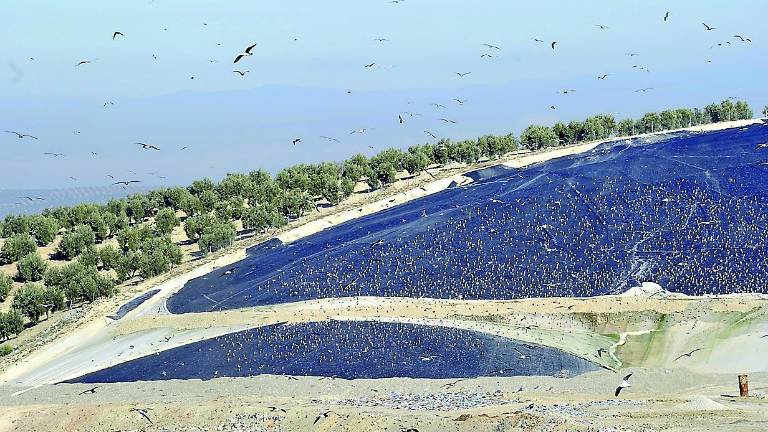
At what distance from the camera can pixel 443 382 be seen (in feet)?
161

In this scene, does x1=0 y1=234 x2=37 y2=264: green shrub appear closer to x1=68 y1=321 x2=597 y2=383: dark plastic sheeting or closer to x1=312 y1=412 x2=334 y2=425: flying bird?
x1=68 y1=321 x2=597 y2=383: dark plastic sheeting

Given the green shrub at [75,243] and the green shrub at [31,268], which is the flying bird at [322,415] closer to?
the green shrub at [31,268]

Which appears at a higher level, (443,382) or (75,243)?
(75,243)

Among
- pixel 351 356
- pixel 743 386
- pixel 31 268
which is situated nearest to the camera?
pixel 743 386

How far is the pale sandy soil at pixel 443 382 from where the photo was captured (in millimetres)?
38562

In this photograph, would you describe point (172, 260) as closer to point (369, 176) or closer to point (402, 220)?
point (402, 220)

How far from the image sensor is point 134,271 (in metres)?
83.9

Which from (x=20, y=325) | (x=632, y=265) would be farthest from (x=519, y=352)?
(x=20, y=325)

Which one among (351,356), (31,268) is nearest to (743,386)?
(351,356)

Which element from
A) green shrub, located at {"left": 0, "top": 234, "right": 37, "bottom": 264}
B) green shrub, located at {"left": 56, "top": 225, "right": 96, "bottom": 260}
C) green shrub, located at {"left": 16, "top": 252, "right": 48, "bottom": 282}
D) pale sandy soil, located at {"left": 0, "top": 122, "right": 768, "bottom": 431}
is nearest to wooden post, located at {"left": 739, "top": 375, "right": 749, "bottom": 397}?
pale sandy soil, located at {"left": 0, "top": 122, "right": 768, "bottom": 431}

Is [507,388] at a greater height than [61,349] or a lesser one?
lesser

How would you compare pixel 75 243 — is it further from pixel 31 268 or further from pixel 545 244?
pixel 545 244

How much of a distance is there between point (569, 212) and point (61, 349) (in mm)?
47654

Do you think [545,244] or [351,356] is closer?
[351,356]
